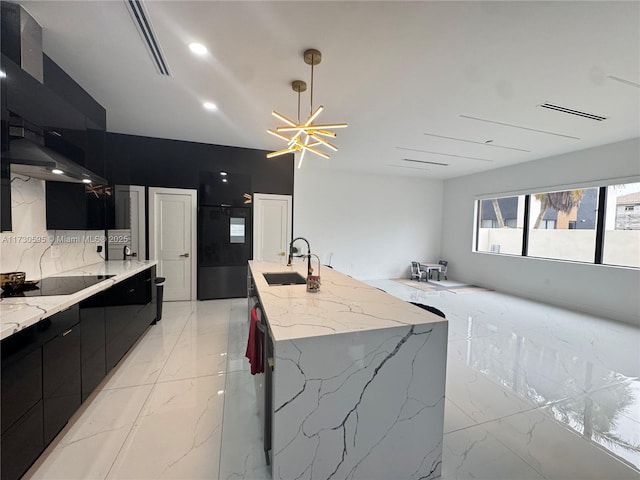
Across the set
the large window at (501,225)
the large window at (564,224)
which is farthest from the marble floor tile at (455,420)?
the large window at (501,225)

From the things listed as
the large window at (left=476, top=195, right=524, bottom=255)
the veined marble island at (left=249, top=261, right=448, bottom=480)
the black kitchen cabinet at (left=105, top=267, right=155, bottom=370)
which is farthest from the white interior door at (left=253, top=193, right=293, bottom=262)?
the large window at (left=476, top=195, right=524, bottom=255)

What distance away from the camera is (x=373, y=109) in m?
3.38

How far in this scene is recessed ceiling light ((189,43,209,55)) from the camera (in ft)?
7.41

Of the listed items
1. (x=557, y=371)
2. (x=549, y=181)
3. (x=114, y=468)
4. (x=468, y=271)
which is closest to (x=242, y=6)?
(x=114, y=468)

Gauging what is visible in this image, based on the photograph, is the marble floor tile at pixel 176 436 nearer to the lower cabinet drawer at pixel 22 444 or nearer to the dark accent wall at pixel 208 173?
the lower cabinet drawer at pixel 22 444

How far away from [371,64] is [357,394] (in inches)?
106

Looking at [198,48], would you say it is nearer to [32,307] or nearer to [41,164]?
[41,164]

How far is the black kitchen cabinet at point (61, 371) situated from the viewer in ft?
5.11

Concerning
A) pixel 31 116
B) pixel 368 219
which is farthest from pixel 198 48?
pixel 368 219

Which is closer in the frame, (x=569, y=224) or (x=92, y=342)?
(x=92, y=342)

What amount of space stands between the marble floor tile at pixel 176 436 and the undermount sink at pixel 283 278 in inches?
41.5

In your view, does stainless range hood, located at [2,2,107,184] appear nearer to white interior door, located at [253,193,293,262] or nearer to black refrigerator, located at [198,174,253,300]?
black refrigerator, located at [198,174,253,300]

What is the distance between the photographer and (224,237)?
16.2 feet

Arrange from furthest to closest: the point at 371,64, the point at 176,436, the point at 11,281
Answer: the point at 371,64, the point at 11,281, the point at 176,436
